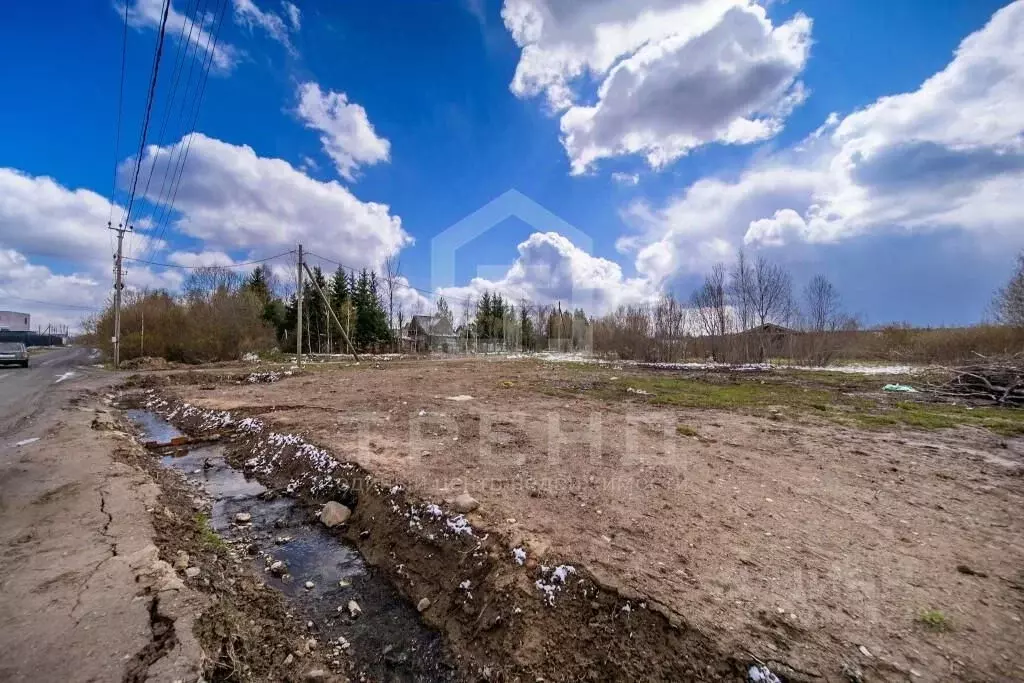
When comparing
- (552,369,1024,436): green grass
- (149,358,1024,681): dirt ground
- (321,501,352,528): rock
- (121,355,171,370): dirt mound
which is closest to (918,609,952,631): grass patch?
(149,358,1024,681): dirt ground

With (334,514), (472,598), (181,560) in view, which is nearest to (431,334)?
(334,514)

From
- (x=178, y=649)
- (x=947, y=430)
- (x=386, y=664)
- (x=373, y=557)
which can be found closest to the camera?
(x=178, y=649)

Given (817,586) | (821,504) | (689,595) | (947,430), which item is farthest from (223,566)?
(947,430)

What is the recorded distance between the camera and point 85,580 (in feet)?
8.98

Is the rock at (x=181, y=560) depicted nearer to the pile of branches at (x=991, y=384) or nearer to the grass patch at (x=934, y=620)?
Answer: the grass patch at (x=934, y=620)

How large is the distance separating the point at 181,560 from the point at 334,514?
1.36 meters

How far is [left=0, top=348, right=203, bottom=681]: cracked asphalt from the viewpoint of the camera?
6.88 ft

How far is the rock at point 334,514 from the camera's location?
4.24 metres

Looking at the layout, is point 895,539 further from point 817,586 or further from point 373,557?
point 373,557

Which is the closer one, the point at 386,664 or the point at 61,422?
the point at 386,664

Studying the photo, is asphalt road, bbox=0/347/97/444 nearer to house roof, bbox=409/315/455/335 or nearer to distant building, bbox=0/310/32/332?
house roof, bbox=409/315/455/335

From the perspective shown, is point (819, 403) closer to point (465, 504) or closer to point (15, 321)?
point (465, 504)

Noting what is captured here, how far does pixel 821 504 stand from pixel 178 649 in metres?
5.05

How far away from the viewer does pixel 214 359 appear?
23641 millimetres
